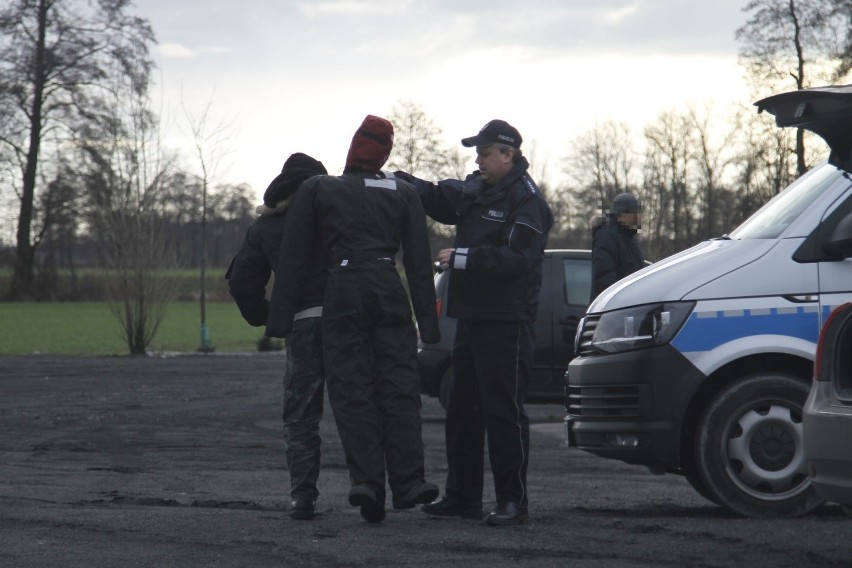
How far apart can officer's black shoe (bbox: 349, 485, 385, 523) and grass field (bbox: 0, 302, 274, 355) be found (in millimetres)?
24684

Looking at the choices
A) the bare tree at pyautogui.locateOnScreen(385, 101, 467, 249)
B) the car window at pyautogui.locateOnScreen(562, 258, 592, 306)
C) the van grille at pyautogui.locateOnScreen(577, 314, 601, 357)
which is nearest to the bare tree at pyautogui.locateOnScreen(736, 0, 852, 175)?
the bare tree at pyautogui.locateOnScreen(385, 101, 467, 249)

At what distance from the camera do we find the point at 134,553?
5418 mm

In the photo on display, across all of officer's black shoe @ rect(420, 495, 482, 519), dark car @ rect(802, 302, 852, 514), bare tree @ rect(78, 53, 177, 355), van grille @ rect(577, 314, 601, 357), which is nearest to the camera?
dark car @ rect(802, 302, 852, 514)

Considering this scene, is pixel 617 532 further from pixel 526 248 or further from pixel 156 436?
pixel 156 436

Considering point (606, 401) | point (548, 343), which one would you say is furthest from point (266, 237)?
point (548, 343)

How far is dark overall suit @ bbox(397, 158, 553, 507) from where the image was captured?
648 centimetres

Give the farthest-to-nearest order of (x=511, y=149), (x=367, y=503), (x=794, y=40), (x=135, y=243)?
1. (x=794, y=40)
2. (x=135, y=243)
3. (x=511, y=149)
4. (x=367, y=503)

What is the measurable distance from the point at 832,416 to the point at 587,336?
251 cm

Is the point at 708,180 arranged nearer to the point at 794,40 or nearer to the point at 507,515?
the point at 794,40

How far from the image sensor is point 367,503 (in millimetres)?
6242

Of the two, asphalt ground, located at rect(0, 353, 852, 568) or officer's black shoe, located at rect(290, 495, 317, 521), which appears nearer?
asphalt ground, located at rect(0, 353, 852, 568)

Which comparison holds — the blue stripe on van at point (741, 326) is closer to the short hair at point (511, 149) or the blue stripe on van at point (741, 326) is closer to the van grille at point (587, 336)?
the van grille at point (587, 336)

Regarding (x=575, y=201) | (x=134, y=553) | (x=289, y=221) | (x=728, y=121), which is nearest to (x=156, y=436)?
(x=289, y=221)

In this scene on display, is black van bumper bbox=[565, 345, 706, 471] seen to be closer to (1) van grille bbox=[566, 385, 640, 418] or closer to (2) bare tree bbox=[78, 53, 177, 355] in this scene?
(1) van grille bbox=[566, 385, 640, 418]
